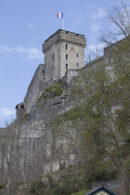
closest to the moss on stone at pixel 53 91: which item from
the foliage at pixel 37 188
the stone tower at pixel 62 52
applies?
the stone tower at pixel 62 52

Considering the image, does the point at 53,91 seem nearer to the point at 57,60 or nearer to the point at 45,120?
the point at 57,60

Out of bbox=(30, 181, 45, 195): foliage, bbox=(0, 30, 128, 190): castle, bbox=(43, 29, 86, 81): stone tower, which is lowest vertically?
bbox=(30, 181, 45, 195): foliage

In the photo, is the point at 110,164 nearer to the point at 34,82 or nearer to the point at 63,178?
the point at 63,178

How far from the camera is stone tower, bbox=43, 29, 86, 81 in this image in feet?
186

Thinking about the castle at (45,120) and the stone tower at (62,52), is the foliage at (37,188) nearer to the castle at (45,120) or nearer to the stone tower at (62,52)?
the castle at (45,120)

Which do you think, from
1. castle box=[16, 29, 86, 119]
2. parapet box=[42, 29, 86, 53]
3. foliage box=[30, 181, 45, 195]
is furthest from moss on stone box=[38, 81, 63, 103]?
foliage box=[30, 181, 45, 195]

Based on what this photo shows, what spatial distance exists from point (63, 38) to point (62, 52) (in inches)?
105

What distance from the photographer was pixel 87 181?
19484mm

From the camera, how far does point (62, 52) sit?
57281mm

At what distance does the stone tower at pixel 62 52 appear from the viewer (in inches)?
2238

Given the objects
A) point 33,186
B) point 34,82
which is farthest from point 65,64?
point 33,186

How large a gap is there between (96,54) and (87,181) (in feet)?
27.7

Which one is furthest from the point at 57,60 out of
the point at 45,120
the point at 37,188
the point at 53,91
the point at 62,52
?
the point at 37,188

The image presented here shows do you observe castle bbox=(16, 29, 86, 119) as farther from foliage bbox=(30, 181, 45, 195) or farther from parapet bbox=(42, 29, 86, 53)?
foliage bbox=(30, 181, 45, 195)
